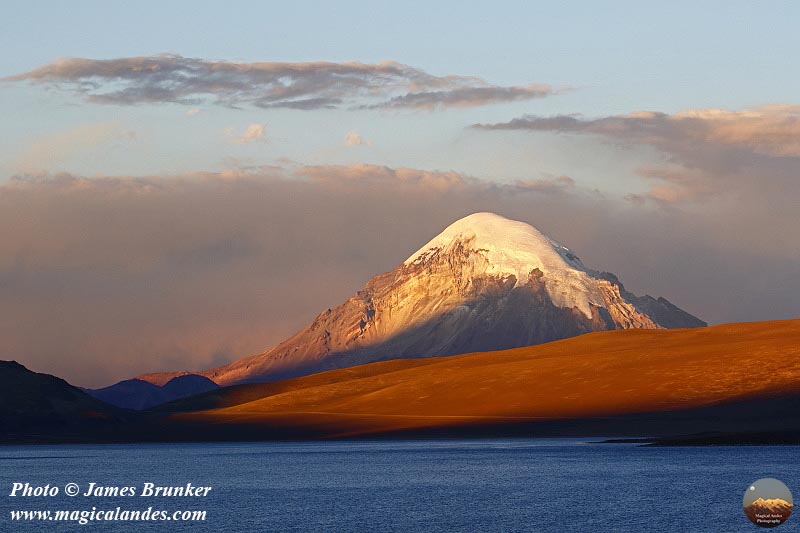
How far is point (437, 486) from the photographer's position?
102438mm

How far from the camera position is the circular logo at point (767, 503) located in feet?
213

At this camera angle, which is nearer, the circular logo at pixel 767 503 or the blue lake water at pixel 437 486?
the circular logo at pixel 767 503

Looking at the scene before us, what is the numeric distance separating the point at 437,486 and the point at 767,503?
39541mm

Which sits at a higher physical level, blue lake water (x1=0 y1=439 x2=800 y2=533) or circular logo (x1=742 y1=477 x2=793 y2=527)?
circular logo (x1=742 y1=477 x2=793 y2=527)

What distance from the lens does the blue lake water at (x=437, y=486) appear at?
77.9 m

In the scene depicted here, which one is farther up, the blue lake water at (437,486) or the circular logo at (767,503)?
the circular logo at (767,503)

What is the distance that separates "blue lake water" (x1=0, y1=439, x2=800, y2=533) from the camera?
255 ft

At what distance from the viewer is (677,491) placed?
301 feet

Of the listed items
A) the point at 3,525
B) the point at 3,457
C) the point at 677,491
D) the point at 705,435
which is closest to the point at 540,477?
the point at 677,491

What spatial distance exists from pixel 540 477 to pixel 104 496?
33906 mm

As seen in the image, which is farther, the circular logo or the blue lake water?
the blue lake water

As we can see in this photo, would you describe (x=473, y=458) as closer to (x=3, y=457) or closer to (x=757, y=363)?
(x=3, y=457)

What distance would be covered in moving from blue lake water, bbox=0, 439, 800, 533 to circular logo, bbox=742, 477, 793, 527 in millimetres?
2555

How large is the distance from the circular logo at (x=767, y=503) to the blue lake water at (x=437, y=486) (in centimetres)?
255
